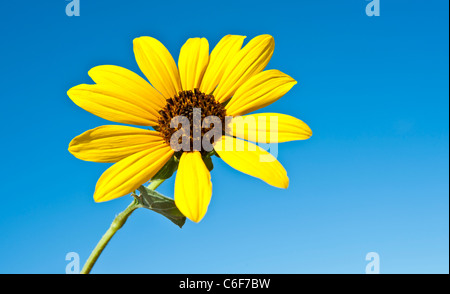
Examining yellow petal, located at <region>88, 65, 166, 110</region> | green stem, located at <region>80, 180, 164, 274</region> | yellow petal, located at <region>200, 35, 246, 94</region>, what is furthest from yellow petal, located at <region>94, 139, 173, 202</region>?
yellow petal, located at <region>200, 35, 246, 94</region>

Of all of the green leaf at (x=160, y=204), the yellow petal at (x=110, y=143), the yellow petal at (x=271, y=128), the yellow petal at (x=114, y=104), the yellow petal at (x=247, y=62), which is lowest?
the green leaf at (x=160, y=204)

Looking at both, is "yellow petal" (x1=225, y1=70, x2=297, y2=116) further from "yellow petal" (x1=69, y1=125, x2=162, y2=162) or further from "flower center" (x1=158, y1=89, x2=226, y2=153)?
"yellow petal" (x1=69, y1=125, x2=162, y2=162)

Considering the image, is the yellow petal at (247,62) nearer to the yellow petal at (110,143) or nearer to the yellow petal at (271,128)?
the yellow petal at (271,128)

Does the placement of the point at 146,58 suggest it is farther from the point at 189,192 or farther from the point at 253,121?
the point at 189,192

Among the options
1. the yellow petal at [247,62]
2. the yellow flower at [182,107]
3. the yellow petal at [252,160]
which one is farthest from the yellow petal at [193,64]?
the yellow petal at [252,160]

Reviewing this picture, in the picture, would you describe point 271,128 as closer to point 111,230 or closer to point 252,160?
point 252,160

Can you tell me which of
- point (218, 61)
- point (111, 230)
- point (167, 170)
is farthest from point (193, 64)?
point (111, 230)
